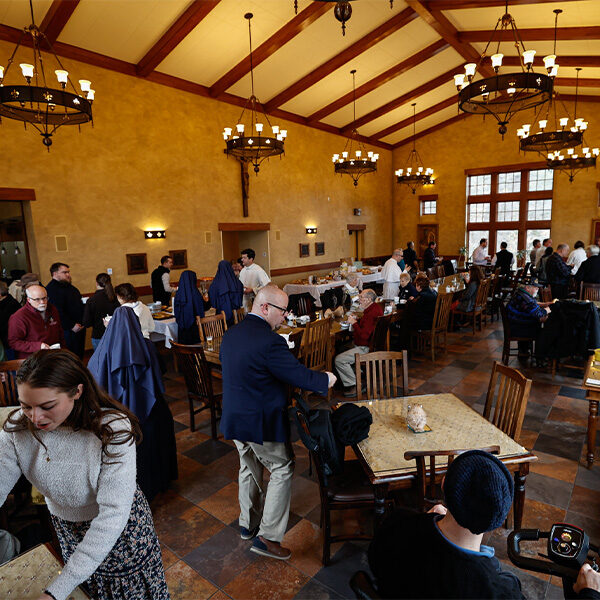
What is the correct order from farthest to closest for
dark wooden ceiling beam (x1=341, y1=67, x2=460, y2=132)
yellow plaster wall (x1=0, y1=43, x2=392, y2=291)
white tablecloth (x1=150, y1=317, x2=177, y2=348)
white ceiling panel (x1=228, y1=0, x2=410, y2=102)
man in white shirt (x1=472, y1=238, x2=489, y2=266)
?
man in white shirt (x1=472, y1=238, x2=489, y2=266) < dark wooden ceiling beam (x1=341, y1=67, x2=460, y2=132) < white ceiling panel (x1=228, y1=0, x2=410, y2=102) < yellow plaster wall (x1=0, y1=43, x2=392, y2=291) < white tablecloth (x1=150, y1=317, x2=177, y2=348)

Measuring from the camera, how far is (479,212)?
49.5 ft

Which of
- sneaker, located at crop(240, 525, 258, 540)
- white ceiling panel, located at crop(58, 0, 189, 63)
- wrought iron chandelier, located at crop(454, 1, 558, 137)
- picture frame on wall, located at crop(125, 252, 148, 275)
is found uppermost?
white ceiling panel, located at crop(58, 0, 189, 63)

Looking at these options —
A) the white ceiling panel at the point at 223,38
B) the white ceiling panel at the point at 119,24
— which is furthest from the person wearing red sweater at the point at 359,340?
the white ceiling panel at the point at 119,24

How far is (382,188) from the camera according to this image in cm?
1633

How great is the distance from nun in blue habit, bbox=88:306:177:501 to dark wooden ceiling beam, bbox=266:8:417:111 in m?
8.82

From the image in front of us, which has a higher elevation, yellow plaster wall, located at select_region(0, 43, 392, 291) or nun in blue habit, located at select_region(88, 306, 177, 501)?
yellow plaster wall, located at select_region(0, 43, 392, 291)

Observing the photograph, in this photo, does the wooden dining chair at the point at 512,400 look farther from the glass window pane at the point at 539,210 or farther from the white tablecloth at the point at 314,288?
the glass window pane at the point at 539,210

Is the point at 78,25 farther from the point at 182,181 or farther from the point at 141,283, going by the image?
the point at 141,283

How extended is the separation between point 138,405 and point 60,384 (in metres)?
1.70

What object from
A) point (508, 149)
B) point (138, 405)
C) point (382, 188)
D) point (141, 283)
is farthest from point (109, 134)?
point (508, 149)

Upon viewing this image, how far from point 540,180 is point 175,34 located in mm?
12156

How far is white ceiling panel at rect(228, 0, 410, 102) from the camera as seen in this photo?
26.5ft

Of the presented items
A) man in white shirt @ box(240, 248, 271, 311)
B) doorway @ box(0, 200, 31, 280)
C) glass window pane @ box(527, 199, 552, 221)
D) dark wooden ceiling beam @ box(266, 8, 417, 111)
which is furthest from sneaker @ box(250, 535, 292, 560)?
glass window pane @ box(527, 199, 552, 221)

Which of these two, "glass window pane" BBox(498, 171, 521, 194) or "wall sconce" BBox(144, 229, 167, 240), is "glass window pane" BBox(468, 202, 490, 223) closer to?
"glass window pane" BBox(498, 171, 521, 194)
